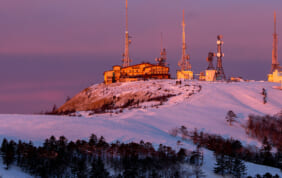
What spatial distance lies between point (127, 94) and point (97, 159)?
46.1 metres

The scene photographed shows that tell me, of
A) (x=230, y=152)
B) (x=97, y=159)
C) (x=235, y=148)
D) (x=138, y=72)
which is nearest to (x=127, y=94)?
(x=138, y=72)

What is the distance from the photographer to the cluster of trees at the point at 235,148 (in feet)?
147

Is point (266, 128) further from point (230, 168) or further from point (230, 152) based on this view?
point (230, 168)

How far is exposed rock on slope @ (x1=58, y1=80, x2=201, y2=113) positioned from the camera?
78562 mm

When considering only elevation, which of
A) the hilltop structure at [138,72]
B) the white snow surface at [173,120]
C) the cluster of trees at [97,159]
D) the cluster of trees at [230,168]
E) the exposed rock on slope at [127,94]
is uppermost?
the hilltop structure at [138,72]

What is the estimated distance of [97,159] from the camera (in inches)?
1481

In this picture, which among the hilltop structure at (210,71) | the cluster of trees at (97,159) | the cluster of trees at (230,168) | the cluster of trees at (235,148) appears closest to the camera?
the cluster of trees at (97,159)

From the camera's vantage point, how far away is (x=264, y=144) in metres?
51.2

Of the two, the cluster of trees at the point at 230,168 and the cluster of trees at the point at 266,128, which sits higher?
the cluster of trees at the point at 266,128

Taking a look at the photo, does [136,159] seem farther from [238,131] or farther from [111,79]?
[111,79]

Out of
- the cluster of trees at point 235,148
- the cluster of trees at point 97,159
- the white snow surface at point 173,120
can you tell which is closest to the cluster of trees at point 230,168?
the white snow surface at point 173,120

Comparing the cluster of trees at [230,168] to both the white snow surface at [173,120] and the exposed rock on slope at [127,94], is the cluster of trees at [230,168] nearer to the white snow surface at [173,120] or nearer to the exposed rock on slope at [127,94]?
the white snow surface at [173,120]

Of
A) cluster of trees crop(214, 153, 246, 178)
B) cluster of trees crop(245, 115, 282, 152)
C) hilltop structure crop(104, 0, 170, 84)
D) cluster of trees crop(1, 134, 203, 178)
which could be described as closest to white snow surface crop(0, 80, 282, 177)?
cluster of trees crop(214, 153, 246, 178)

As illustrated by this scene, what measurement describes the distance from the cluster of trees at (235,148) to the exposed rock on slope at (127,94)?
66.4 ft
